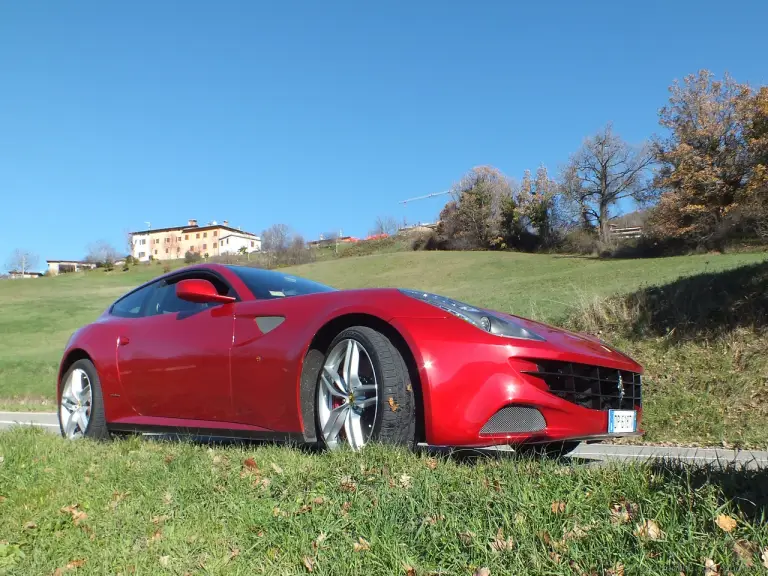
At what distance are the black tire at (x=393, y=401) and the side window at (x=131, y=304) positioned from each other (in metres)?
2.84

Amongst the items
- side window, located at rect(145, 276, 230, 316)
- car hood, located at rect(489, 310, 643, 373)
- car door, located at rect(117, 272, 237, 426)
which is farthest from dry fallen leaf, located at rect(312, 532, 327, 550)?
side window, located at rect(145, 276, 230, 316)

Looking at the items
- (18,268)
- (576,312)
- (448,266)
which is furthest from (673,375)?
(18,268)

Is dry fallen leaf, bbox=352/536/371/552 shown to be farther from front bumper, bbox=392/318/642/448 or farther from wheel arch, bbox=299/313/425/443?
wheel arch, bbox=299/313/425/443

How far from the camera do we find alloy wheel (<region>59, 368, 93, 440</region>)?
527cm

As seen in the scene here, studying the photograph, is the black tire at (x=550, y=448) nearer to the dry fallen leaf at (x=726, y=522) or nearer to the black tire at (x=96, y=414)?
the dry fallen leaf at (x=726, y=522)

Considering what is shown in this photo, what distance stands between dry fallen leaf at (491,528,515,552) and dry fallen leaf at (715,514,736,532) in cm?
67

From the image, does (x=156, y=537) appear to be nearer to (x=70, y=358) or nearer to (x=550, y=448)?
(x=550, y=448)

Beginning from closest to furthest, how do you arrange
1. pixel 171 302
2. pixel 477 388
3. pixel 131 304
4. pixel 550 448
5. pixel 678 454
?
pixel 477 388 → pixel 550 448 → pixel 678 454 → pixel 171 302 → pixel 131 304

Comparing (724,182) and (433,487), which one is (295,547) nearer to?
(433,487)

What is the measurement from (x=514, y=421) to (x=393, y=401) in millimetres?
627

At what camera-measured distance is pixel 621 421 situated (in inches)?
142

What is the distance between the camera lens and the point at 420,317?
3.33m

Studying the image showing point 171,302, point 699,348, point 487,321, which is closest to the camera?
point 487,321

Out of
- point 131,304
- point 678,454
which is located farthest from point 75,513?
point 678,454
